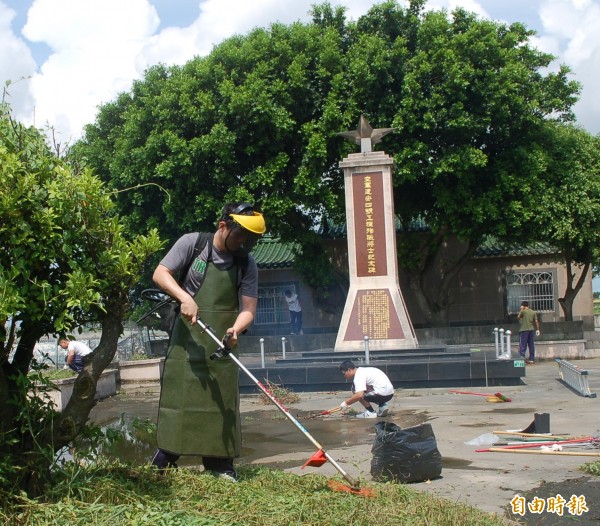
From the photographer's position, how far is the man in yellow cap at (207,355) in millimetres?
4551

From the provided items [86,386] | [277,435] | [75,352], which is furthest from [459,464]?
[75,352]

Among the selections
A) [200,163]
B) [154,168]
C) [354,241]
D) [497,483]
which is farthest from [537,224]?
[497,483]

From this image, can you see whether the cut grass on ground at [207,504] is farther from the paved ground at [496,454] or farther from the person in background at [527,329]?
the person in background at [527,329]

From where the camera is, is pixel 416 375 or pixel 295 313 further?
pixel 295 313

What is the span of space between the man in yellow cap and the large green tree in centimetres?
1492

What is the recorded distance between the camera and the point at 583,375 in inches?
421

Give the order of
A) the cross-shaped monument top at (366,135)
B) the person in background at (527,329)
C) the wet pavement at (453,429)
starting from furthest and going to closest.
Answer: the person in background at (527,329) < the cross-shaped monument top at (366,135) < the wet pavement at (453,429)

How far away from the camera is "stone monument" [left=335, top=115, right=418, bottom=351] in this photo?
1573cm

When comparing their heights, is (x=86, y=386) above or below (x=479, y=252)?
below

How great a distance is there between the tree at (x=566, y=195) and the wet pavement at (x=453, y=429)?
7.23 metres

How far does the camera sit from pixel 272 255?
91.6 ft

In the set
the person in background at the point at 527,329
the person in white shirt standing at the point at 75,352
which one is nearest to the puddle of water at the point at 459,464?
the person in white shirt standing at the point at 75,352

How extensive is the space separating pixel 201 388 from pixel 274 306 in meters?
22.9

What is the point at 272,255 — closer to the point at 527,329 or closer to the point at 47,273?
the point at 527,329
